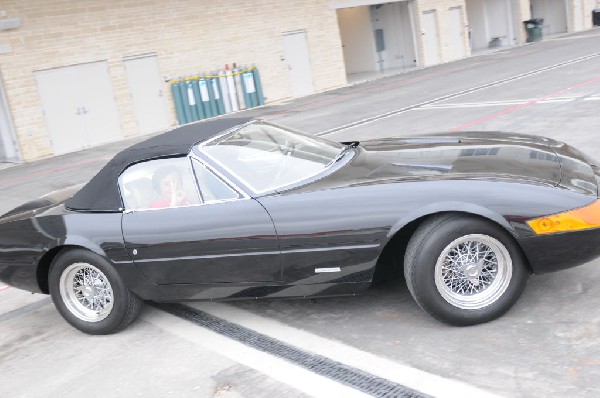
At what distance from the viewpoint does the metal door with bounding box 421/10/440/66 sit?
2917cm

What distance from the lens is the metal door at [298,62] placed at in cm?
2411

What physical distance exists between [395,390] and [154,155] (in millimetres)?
2437

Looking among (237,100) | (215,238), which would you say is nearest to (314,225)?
(215,238)

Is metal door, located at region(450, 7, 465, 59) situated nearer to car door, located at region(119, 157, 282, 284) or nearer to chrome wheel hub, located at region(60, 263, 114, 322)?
car door, located at region(119, 157, 282, 284)

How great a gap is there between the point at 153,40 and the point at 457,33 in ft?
52.0

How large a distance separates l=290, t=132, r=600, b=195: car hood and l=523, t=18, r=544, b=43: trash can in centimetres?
3062

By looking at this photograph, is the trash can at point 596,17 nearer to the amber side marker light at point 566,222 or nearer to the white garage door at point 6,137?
the white garage door at point 6,137

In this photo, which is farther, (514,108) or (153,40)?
(153,40)

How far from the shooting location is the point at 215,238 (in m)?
4.41

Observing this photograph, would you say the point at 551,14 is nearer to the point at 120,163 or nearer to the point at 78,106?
the point at 78,106

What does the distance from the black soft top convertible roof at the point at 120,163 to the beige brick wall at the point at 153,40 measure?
1397cm

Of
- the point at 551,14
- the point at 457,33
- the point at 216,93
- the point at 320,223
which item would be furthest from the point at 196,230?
the point at 551,14

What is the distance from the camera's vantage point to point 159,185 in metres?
4.79

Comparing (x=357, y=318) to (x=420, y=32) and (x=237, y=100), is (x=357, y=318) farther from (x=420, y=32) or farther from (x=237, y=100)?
(x=420, y=32)
